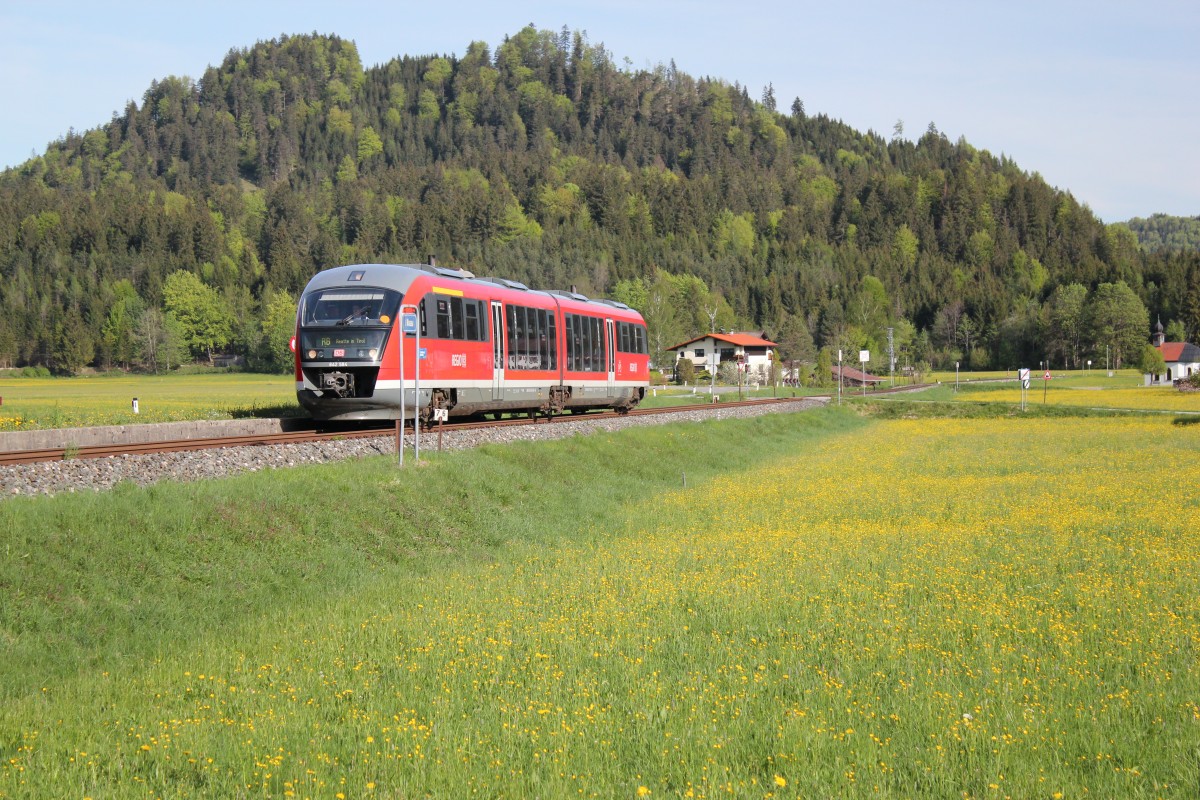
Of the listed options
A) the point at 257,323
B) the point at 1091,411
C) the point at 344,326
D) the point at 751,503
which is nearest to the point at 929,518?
the point at 751,503

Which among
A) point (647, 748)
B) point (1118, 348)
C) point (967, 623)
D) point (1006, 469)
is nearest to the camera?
point (647, 748)

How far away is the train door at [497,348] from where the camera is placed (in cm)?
2986

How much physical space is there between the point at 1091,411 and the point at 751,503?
157 feet

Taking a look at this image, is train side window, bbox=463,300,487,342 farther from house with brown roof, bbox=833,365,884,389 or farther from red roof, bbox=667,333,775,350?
house with brown roof, bbox=833,365,884,389

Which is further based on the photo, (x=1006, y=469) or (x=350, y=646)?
(x=1006, y=469)

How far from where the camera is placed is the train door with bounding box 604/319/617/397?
131ft

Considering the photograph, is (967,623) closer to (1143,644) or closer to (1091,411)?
(1143,644)

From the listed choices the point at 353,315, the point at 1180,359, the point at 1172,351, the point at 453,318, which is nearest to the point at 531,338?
the point at 453,318

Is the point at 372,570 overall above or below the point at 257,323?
below

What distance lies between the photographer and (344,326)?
24.7m

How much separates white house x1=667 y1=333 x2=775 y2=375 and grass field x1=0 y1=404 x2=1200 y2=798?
118 m

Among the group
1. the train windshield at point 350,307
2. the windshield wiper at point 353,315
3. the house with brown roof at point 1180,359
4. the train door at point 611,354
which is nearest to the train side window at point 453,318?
the train windshield at point 350,307

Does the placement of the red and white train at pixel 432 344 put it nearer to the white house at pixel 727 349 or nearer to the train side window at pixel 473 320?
the train side window at pixel 473 320

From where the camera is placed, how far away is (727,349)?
143m
